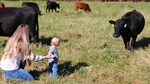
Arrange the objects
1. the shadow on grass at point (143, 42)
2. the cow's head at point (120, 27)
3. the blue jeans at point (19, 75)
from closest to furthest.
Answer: the blue jeans at point (19, 75) < the cow's head at point (120, 27) < the shadow on grass at point (143, 42)

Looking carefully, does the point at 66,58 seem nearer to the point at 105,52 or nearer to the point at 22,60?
the point at 105,52

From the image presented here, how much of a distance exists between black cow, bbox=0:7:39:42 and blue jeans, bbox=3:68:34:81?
3263mm

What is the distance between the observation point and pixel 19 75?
6879 millimetres

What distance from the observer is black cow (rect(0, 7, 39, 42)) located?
396 inches

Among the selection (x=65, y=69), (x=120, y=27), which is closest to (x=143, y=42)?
(x=120, y=27)

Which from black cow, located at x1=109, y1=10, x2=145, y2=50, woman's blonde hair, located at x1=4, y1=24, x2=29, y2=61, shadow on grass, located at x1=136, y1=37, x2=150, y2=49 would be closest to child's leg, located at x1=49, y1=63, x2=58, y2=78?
woman's blonde hair, located at x1=4, y1=24, x2=29, y2=61

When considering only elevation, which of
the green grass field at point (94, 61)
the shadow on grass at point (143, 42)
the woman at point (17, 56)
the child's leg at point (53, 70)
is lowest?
the shadow on grass at point (143, 42)

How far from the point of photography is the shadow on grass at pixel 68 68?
7.52 m

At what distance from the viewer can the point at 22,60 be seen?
7.04 m

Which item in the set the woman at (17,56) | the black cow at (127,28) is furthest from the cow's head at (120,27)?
the woman at (17,56)

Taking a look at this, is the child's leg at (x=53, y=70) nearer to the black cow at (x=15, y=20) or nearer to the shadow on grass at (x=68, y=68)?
the shadow on grass at (x=68, y=68)

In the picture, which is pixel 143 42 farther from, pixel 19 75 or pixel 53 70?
pixel 19 75

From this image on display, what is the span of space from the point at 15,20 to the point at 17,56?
331 centimetres

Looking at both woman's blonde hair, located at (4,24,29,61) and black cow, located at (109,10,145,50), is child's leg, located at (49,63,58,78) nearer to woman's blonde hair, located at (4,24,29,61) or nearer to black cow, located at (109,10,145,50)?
woman's blonde hair, located at (4,24,29,61)
